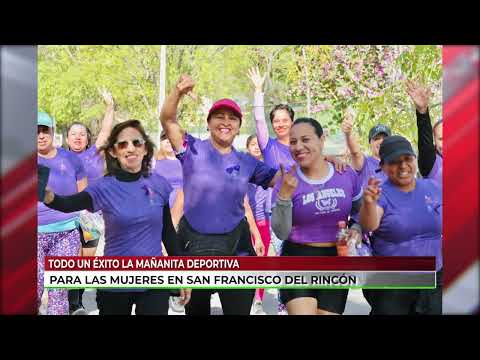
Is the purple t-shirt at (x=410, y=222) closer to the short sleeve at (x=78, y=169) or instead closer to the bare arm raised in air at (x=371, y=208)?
the bare arm raised in air at (x=371, y=208)

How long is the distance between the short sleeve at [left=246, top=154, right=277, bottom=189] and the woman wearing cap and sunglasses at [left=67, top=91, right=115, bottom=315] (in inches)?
45.3

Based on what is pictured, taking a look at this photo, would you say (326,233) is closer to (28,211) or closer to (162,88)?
(162,88)

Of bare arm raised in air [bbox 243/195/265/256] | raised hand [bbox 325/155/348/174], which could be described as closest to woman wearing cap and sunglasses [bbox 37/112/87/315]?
bare arm raised in air [bbox 243/195/265/256]

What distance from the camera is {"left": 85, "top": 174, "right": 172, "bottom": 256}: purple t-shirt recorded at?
5.57 m

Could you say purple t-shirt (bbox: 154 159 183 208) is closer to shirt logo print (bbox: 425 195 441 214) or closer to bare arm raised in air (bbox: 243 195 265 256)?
bare arm raised in air (bbox: 243 195 265 256)

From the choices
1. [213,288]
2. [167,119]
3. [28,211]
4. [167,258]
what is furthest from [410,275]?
[28,211]

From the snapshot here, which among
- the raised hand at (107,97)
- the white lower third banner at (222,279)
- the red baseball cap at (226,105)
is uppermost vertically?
the raised hand at (107,97)

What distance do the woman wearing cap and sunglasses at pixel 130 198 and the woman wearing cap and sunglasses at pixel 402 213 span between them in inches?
63.3

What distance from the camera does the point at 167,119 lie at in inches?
219

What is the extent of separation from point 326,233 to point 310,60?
1.38m

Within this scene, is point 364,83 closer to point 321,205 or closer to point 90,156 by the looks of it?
point 321,205

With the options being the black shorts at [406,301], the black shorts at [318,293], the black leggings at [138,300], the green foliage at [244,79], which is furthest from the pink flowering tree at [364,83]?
the black leggings at [138,300]

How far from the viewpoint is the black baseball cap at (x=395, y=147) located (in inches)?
224

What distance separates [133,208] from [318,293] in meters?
1.62
